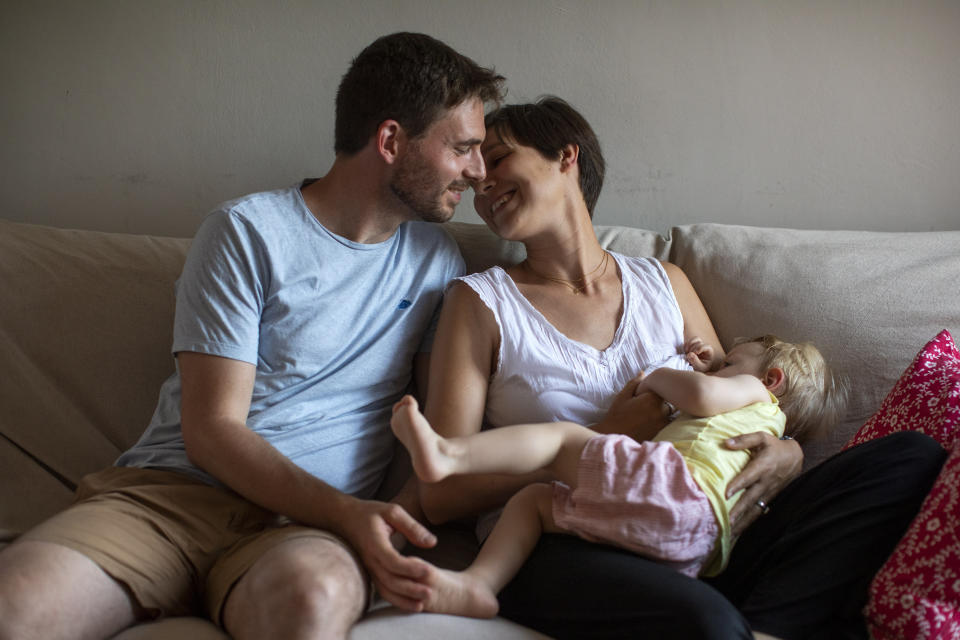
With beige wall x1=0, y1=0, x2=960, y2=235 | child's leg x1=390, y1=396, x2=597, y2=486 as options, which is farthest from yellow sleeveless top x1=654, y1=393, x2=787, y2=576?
beige wall x1=0, y1=0, x2=960, y2=235

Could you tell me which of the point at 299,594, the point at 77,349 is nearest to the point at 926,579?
the point at 299,594

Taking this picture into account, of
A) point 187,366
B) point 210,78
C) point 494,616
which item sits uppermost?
point 210,78

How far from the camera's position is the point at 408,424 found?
120cm

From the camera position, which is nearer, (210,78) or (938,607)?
(938,607)

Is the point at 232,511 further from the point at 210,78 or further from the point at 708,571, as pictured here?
the point at 210,78

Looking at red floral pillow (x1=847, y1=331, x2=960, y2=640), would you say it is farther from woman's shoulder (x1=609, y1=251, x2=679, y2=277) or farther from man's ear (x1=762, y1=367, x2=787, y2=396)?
woman's shoulder (x1=609, y1=251, x2=679, y2=277)

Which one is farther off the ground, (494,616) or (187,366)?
(187,366)

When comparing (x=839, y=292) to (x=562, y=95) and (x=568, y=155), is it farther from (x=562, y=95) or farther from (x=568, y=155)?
(x=562, y=95)

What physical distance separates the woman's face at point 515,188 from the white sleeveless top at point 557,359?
0.12 m

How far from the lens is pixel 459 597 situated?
4.03 feet

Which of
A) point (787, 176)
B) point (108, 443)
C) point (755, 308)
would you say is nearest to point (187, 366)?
point (108, 443)

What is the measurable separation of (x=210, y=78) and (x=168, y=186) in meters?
0.29

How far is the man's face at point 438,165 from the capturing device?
1.65m

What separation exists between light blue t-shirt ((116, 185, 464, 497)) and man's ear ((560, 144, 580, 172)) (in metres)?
0.41
